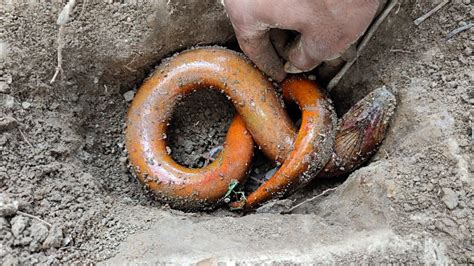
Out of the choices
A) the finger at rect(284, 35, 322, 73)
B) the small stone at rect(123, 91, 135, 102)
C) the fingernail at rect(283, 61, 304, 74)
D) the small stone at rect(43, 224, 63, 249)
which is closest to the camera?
the small stone at rect(43, 224, 63, 249)

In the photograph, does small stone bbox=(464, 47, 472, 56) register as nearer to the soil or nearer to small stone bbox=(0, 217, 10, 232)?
the soil

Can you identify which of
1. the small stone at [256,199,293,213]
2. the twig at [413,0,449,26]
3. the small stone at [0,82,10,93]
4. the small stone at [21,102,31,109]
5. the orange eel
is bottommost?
the small stone at [256,199,293,213]

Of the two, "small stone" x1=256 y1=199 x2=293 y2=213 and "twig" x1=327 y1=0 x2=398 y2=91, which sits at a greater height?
"twig" x1=327 y1=0 x2=398 y2=91

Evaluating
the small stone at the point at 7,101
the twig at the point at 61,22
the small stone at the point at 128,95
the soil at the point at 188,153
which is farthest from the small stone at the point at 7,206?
the small stone at the point at 128,95

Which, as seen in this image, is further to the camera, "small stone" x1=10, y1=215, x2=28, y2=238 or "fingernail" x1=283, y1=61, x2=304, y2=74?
"fingernail" x1=283, y1=61, x2=304, y2=74

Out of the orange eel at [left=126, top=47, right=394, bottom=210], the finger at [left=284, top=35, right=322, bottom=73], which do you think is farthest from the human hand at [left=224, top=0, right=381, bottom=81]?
the orange eel at [left=126, top=47, right=394, bottom=210]

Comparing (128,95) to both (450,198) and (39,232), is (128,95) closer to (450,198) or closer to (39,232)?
(39,232)

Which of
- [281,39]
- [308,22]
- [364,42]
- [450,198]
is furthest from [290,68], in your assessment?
[450,198]

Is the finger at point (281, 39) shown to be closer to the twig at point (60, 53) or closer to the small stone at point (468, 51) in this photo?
the small stone at point (468, 51)

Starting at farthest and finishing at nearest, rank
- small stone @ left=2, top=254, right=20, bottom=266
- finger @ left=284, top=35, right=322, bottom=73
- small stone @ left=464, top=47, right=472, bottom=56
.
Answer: small stone @ left=464, top=47, right=472, bottom=56 → finger @ left=284, top=35, right=322, bottom=73 → small stone @ left=2, top=254, right=20, bottom=266
